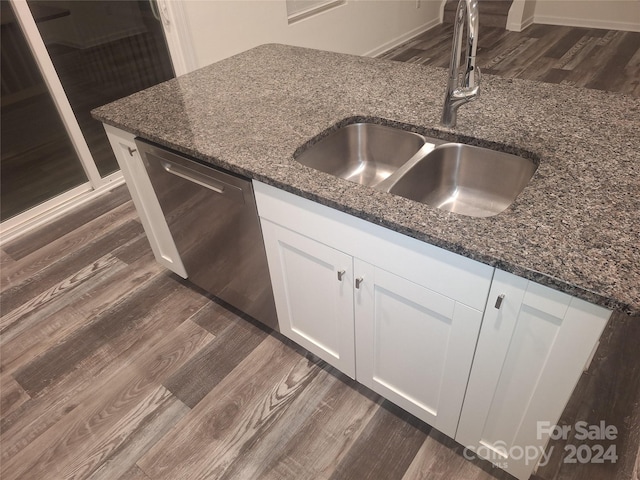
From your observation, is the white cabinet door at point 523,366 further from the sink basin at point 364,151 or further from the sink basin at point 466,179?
the sink basin at point 364,151

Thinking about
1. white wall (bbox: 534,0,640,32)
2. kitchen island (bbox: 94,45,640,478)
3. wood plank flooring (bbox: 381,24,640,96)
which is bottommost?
wood plank flooring (bbox: 381,24,640,96)

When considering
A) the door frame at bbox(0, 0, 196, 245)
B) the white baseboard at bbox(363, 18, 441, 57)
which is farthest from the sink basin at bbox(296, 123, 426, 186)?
the white baseboard at bbox(363, 18, 441, 57)

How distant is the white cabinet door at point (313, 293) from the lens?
4.40ft

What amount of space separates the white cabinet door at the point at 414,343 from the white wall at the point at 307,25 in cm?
256

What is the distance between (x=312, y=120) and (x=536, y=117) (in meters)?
0.73

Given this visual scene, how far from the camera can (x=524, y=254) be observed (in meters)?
0.89

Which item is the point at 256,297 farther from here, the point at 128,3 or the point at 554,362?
the point at 128,3

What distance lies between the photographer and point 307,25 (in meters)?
3.85

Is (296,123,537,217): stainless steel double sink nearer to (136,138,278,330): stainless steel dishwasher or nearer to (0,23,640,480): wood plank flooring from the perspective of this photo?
(136,138,278,330): stainless steel dishwasher

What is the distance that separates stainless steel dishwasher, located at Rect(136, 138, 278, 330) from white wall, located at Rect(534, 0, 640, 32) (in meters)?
5.59

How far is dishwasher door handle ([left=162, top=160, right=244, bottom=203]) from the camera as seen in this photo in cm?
143

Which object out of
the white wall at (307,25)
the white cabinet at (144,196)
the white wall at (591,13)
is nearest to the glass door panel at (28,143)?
the white wall at (307,25)

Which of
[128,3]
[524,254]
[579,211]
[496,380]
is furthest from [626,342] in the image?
[128,3]

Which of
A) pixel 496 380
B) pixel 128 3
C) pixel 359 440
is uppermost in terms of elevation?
pixel 128 3
